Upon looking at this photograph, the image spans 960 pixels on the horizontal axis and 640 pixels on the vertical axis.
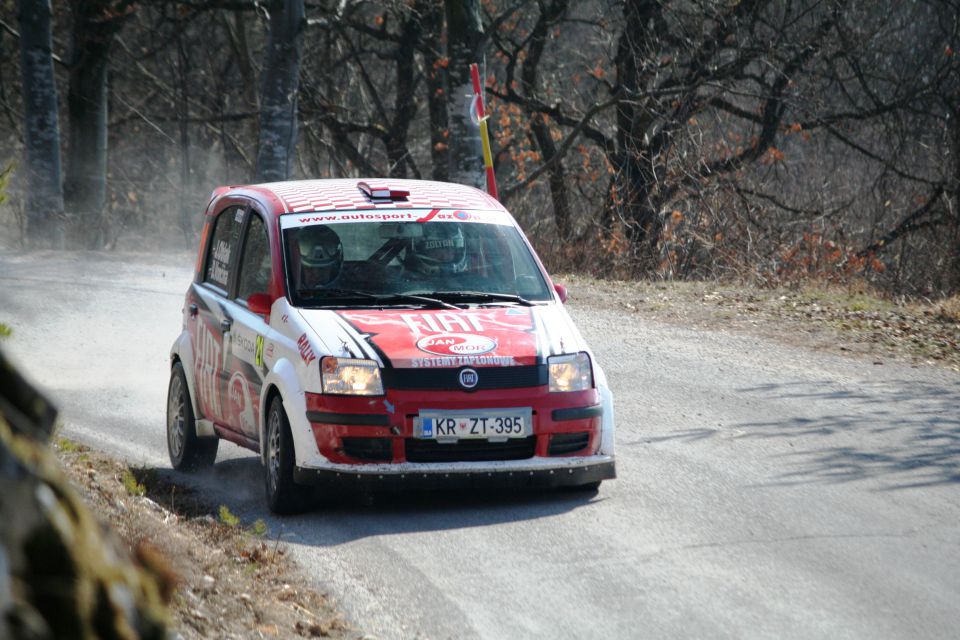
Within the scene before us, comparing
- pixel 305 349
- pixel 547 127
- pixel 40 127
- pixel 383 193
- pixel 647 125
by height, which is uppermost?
pixel 547 127

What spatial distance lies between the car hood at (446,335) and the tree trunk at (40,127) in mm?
17966

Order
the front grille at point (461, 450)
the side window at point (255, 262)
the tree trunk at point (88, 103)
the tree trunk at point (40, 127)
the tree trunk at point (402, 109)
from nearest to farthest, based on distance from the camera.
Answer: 1. the front grille at point (461, 450)
2. the side window at point (255, 262)
3. the tree trunk at point (40, 127)
4. the tree trunk at point (88, 103)
5. the tree trunk at point (402, 109)

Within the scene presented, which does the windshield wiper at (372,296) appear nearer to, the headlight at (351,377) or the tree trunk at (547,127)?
the headlight at (351,377)

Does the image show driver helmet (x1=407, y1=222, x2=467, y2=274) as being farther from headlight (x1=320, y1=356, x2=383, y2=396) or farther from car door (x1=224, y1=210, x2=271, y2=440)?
headlight (x1=320, y1=356, x2=383, y2=396)

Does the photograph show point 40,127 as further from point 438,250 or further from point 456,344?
point 456,344

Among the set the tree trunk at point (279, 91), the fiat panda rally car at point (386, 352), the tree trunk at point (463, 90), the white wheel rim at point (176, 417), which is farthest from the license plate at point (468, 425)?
the tree trunk at point (279, 91)

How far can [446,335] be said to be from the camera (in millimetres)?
7309

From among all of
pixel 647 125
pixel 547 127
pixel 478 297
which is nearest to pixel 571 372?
pixel 478 297

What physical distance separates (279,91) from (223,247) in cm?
1348

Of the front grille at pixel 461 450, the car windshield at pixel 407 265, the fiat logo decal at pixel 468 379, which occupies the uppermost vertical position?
the car windshield at pixel 407 265

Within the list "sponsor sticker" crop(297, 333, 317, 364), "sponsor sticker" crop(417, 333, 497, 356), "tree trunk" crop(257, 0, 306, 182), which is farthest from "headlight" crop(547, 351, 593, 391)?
"tree trunk" crop(257, 0, 306, 182)

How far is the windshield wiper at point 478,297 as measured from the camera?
26.1 feet

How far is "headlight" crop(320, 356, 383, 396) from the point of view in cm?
705

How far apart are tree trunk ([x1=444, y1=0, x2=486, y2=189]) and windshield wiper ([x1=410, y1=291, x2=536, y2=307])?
1254cm
